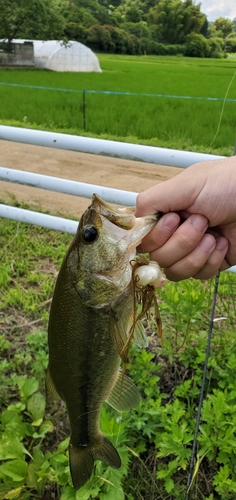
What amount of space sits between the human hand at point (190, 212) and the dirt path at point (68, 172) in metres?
3.84

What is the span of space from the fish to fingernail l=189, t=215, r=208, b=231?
0.34ft

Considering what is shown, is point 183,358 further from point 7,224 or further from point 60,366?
point 7,224

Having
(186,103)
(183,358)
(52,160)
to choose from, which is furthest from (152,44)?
(183,358)

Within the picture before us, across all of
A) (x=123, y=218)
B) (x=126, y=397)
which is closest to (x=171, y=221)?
(x=123, y=218)

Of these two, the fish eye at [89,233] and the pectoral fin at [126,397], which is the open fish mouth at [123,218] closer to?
the fish eye at [89,233]

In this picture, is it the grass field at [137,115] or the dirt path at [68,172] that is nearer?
the dirt path at [68,172]

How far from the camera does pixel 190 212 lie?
1.35 m

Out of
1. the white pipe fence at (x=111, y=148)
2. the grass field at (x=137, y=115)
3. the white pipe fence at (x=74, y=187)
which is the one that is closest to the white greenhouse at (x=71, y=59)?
the grass field at (x=137, y=115)

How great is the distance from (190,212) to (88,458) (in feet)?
2.72

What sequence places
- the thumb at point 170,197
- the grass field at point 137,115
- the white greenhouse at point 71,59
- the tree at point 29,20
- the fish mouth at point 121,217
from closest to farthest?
1. the fish mouth at point 121,217
2. the thumb at point 170,197
3. the grass field at point 137,115
4. the white greenhouse at point 71,59
5. the tree at point 29,20

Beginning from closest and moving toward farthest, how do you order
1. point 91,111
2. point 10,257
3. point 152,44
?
point 10,257 < point 91,111 < point 152,44

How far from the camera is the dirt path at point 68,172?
18.1 feet

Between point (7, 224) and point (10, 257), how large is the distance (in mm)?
682

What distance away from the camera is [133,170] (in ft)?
23.2
